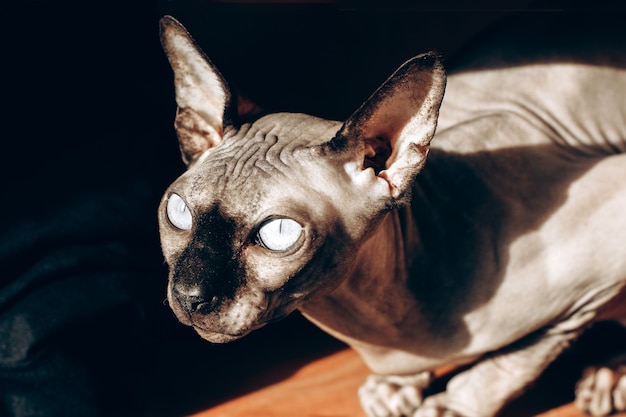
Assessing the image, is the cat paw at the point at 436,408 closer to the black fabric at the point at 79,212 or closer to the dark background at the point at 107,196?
the dark background at the point at 107,196

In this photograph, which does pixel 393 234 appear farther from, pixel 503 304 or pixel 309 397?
pixel 309 397

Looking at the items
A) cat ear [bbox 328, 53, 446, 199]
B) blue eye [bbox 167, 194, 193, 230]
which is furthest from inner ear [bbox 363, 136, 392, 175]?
blue eye [bbox 167, 194, 193, 230]

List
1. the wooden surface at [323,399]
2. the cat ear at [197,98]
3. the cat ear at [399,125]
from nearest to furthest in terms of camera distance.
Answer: the cat ear at [399,125] < the cat ear at [197,98] < the wooden surface at [323,399]

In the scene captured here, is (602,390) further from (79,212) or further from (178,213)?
(79,212)

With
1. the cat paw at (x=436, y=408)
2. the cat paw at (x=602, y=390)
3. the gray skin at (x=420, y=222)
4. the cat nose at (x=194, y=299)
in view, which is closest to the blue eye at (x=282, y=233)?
the gray skin at (x=420, y=222)

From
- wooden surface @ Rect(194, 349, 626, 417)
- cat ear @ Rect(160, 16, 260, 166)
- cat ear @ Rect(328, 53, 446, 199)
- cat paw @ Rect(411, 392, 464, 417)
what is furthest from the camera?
wooden surface @ Rect(194, 349, 626, 417)

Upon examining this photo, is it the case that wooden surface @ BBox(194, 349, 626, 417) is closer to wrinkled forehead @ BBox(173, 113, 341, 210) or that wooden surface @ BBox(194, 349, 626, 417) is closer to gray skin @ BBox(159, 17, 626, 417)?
gray skin @ BBox(159, 17, 626, 417)

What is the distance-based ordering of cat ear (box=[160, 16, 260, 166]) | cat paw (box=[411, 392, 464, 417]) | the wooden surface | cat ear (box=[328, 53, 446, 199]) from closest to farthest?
cat ear (box=[328, 53, 446, 199]) → cat ear (box=[160, 16, 260, 166]) → cat paw (box=[411, 392, 464, 417]) → the wooden surface

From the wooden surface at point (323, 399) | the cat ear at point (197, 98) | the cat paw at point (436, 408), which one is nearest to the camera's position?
the cat ear at point (197, 98)
